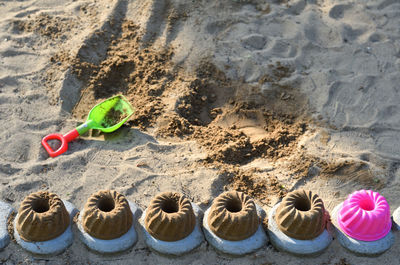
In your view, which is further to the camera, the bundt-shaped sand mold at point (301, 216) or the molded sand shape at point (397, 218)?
the molded sand shape at point (397, 218)

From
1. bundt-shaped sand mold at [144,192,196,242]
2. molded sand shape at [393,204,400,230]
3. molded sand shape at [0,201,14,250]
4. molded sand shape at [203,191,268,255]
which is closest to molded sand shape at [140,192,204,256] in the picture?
bundt-shaped sand mold at [144,192,196,242]

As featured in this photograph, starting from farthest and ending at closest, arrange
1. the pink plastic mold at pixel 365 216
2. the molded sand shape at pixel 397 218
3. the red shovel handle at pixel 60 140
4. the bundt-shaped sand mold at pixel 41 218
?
the red shovel handle at pixel 60 140 → the molded sand shape at pixel 397 218 → the pink plastic mold at pixel 365 216 → the bundt-shaped sand mold at pixel 41 218

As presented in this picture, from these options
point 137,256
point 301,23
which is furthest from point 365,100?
point 137,256

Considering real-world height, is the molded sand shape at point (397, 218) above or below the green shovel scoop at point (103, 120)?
below

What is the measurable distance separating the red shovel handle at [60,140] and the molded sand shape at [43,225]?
60cm

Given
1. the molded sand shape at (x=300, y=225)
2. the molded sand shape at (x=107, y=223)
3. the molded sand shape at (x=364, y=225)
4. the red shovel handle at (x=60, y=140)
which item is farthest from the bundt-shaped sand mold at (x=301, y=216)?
the red shovel handle at (x=60, y=140)

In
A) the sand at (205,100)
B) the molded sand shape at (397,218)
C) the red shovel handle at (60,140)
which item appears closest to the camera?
the molded sand shape at (397,218)

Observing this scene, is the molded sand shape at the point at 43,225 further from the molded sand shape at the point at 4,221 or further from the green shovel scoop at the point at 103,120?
the green shovel scoop at the point at 103,120

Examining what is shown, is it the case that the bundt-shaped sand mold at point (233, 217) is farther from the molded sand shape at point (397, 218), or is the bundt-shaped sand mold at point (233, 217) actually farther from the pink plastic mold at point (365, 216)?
the molded sand shape at point (397, 218)

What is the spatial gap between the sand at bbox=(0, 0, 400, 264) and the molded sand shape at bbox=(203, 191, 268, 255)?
82mm

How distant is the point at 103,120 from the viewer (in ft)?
13.7

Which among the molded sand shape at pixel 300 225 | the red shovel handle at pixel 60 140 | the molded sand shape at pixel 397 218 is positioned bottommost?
the molded sand shape at pixel 397 218

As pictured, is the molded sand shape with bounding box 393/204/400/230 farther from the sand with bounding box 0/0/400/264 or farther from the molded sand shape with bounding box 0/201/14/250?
the molded sand shape with bounding box 0/201/14/250

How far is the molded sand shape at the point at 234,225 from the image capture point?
3.27 metres
